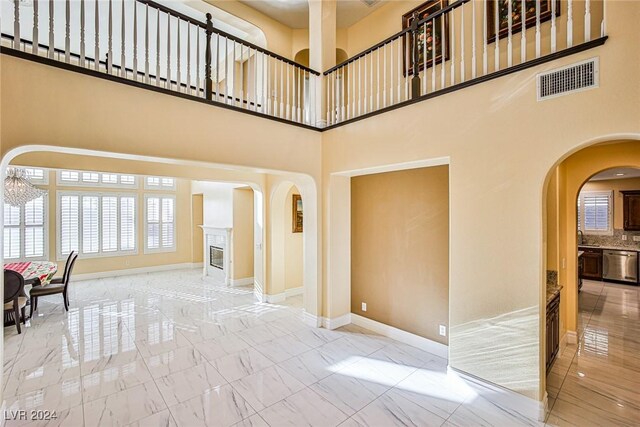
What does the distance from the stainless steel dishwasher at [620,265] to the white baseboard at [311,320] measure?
26.4ft

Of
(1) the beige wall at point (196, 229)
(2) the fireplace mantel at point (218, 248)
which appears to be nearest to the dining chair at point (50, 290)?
(2) the fireplace mantel at point (218, 248)

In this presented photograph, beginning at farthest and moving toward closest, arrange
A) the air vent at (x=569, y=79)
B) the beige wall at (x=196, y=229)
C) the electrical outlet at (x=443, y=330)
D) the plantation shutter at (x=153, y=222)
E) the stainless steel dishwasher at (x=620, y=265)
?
the beige wall at (x=196, y=229) < the plantation shutter at (x=153, y=222) < the stainless steel dishwasher at (x=620, y=265) < the electrical outlet at (x=443, y=330) < the air vent at (x=569, y=79)

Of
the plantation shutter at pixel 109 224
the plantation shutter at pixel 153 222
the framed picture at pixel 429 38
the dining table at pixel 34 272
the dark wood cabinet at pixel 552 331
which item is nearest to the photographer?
the dark wood cabinet at pixel 552 331

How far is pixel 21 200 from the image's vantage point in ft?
17.0

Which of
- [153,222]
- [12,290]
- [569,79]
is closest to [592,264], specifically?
[569,79]

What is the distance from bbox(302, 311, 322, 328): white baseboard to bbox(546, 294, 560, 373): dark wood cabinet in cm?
290

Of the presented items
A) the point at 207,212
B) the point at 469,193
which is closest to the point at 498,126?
the point at 469,193

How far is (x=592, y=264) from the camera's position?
7.59 m

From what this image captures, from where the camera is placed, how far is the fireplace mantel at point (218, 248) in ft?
23.6

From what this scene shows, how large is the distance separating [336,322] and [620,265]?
7871mm

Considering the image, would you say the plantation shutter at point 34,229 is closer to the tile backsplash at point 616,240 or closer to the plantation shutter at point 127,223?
the plantation shutter at point 127,223

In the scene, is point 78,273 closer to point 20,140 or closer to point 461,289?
point 20,140

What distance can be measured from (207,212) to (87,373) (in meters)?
5.28

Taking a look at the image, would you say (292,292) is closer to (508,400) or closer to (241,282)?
(241,282)
